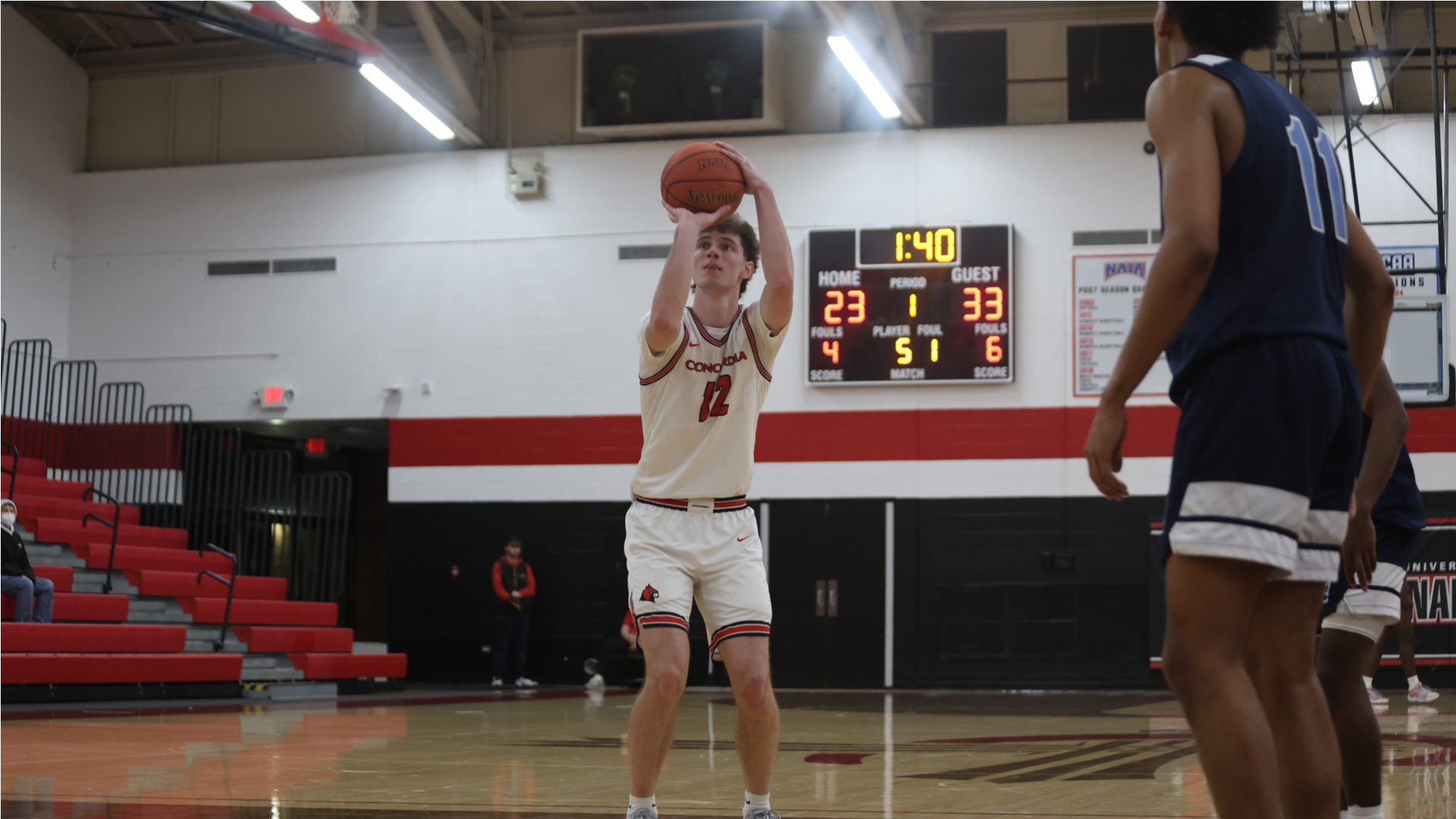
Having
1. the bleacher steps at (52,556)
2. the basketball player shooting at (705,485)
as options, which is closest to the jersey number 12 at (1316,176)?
the basketball player shooting at (705,485)

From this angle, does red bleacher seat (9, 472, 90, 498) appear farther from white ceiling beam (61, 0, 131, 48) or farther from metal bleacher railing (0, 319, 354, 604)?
white ceiling beam (61, 0, 131, 48)

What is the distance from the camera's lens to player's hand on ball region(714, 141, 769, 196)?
3.83 metres

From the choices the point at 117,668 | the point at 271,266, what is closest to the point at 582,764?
the point at 117,668

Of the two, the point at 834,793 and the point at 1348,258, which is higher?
the point at 1348,258

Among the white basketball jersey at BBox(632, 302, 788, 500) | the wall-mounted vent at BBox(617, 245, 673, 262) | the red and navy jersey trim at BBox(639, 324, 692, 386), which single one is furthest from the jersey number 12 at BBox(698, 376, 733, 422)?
the wall-mounted vent at BBox(617, 245, 673, 262)

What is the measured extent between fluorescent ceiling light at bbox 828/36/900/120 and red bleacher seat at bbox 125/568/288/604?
749 centimetres

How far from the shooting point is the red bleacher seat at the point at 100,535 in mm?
12539

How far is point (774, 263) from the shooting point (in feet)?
12.2

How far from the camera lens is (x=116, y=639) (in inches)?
433

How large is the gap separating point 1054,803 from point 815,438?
1008 centimetres

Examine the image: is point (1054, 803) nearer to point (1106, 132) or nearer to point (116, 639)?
point (116, 639)

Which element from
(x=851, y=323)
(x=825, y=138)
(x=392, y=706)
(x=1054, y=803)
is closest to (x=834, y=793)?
(x=1054, y=803)

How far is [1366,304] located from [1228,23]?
631 mm

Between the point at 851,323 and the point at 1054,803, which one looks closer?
the point at 1054,803
